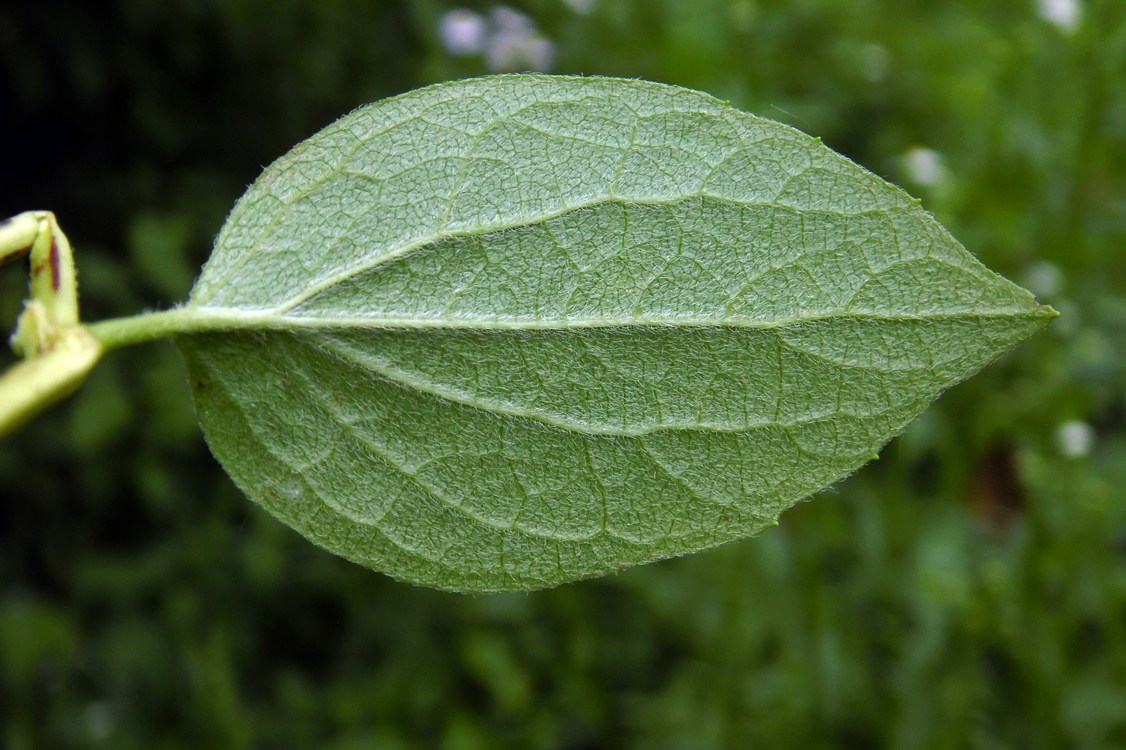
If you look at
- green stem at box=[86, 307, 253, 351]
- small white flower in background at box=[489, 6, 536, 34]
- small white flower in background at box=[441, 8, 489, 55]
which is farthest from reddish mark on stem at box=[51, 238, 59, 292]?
small white flower in background at box=[489, 6, 536, 34]

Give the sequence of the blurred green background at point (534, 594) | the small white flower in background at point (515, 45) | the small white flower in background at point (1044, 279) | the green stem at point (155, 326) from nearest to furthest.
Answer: the green stem at point (155, 326) < the blurred green background at point (534, 594) < the small white flower in background at point (1044, 279) < the small white flower in background at point (515, 45)

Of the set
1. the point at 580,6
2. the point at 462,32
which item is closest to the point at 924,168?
the point at 580,6

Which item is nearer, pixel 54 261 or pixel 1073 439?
pixel 54 261

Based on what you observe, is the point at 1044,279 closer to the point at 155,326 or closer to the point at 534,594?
the point at 534,594

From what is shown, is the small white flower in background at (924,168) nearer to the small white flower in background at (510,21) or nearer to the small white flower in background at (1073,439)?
the small white flower in background at (1073,439)

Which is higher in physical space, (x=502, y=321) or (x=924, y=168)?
(x=924, y=168)

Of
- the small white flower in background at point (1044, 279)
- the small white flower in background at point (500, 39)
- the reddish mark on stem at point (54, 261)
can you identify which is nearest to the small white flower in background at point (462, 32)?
the small white flower in background at point (500, 39)

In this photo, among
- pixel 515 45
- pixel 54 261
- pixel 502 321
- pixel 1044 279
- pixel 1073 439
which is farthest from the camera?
pixel 515 45

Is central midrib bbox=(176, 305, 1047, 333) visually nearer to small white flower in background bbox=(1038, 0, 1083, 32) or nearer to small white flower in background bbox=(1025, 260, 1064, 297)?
small white flower in background bbox=(1025, 260, 1064, 297)
